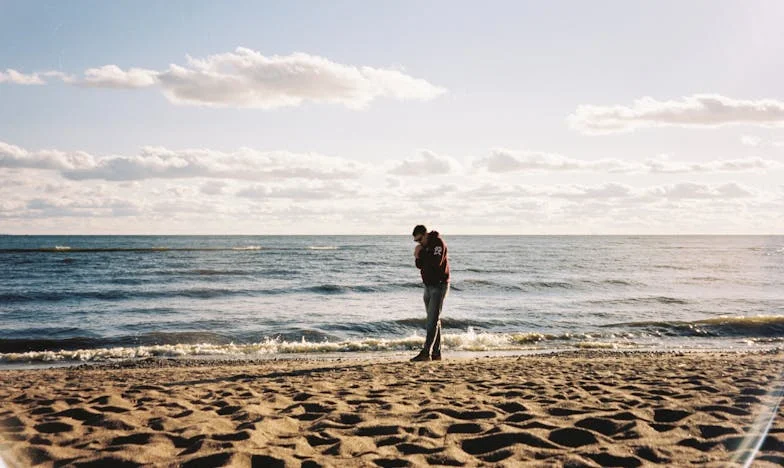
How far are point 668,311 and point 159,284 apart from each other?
23.1 meters

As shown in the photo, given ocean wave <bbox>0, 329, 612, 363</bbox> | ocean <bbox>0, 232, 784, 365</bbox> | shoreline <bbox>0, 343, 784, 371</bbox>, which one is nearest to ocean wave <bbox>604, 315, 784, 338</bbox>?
ocean <bbox>0, 232, 784, 365</bbox>

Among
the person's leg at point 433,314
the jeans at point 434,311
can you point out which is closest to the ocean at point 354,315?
the jeans at point 434,311

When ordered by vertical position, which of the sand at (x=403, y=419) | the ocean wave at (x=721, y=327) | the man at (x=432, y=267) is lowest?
the ocean wave at (x=721, y=327)

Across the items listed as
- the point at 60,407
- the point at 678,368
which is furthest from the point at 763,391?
the point at 60,407

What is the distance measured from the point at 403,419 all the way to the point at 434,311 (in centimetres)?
436

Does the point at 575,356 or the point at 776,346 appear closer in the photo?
the point at 575,356

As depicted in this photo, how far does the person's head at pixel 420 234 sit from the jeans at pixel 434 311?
815mm

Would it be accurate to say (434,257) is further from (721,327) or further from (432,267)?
(721,327)

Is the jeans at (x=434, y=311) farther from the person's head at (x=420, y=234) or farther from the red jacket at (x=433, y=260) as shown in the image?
the person's head at (x=420, y=234)

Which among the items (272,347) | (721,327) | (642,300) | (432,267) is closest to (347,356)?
(272,347)

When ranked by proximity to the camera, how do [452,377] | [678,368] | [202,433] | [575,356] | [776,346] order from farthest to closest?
[776,346]
[575,356]
[678,368]
[452,377]
[202,433]

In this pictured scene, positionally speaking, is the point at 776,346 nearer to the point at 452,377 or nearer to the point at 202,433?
the point at 452,377

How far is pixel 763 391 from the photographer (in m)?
5.58

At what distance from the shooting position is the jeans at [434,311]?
28.8ft
